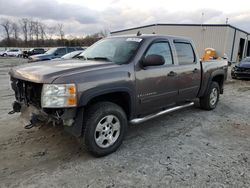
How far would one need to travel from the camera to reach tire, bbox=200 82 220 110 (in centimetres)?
615

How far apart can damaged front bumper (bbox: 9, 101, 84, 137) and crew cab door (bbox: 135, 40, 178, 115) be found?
1.19m

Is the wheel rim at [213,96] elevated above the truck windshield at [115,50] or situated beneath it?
situated beneath

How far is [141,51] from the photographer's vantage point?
4031mm

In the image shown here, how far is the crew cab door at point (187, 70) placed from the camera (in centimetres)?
487

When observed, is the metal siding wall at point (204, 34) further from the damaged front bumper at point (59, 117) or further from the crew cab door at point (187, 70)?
the damaged front bumper at point (59, 117)

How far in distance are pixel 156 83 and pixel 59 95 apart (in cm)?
188

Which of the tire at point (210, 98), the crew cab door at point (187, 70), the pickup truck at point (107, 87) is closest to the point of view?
the pickup truck at point (107, 87)

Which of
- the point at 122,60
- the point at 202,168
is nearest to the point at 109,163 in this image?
the point at 202,168

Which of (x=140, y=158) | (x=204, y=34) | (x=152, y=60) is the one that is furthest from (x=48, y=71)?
(x=204, y=34)

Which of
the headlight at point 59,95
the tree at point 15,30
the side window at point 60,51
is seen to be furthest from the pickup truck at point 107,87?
the tree at point 15,30

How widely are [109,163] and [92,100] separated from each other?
0.98m

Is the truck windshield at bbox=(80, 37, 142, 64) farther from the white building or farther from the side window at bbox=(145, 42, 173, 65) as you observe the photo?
the white building

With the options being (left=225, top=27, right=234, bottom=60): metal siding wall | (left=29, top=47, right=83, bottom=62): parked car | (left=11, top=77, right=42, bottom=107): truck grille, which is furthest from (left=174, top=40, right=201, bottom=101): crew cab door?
(left=225, top=27, right=234, bottom=60): metal siding wall

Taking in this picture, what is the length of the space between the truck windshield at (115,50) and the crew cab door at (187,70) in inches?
44.9
